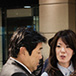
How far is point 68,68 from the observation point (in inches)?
116

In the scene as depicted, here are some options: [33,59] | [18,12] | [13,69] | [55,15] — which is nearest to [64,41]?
[33,59]

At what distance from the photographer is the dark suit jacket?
5.55ft

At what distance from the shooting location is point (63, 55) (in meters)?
2.87

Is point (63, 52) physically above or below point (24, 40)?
below

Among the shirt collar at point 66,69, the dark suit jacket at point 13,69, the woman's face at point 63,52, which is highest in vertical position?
the dark suit jacket at point 13,69

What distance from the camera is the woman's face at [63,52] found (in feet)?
9.43

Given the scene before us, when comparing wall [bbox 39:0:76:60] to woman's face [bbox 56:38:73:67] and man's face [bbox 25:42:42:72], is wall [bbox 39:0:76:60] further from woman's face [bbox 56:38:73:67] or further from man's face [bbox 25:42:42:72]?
man's face [bbox 25:42:42:72]

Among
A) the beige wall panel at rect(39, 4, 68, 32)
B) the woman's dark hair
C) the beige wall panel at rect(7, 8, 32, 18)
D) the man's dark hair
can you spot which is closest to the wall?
the beige wall panel at rect(39, 4, 68, 32)

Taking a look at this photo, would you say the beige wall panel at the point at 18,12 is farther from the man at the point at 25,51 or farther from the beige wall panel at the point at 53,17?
the man at the point at 25,51

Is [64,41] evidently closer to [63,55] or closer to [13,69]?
[63,55]

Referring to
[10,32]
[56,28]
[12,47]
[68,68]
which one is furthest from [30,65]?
[10,32]

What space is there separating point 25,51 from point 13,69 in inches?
6.9

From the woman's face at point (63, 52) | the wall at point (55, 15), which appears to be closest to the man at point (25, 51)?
the woman's face at point (63, 52)

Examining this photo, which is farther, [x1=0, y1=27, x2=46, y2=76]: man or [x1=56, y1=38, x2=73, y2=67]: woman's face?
[x1=56, y1=38, x2=73, y2=67]: woman's face
